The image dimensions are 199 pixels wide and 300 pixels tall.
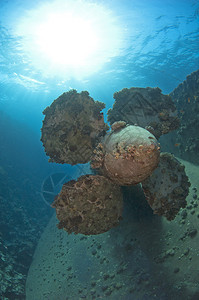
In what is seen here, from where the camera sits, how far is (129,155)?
359 cm

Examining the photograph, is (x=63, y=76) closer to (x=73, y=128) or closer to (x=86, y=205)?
(x=73, y=128)

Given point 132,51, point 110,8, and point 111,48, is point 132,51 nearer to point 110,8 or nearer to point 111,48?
point 111,48

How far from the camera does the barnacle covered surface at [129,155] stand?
140 inches

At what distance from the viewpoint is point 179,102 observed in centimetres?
747

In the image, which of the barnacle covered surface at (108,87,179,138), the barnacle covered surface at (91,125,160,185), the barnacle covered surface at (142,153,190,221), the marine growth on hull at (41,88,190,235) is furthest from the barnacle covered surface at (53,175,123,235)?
the barnacle covered surface at (108,87,179,138)

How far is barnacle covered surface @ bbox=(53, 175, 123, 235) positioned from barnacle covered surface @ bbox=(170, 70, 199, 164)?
4.25 m

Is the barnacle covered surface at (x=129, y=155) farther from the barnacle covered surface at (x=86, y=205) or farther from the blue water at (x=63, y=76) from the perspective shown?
the blue water at (x=63, y=76)

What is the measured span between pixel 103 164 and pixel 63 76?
28.9 metres

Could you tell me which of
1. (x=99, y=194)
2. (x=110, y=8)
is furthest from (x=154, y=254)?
(x=110, y=8)

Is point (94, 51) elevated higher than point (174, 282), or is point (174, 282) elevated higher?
point (94, 51)

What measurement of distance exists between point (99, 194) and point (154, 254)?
258cm

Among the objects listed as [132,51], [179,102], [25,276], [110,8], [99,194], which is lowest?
[25,276]

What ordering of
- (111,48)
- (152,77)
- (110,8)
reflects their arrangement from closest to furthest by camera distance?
1. (110,8)
2. (111,48)
3. (152,77)

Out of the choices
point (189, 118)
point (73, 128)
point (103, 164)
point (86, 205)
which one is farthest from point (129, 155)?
point (189, 118)
